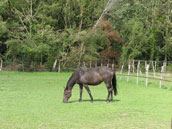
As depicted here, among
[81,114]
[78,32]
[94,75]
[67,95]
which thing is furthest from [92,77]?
[78,32]

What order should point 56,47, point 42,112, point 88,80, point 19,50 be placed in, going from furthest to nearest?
point 56,47 < point 19,50 < point 88,80 < point 42,112

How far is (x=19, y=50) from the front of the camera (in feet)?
111

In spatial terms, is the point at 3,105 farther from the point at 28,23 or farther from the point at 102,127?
the point at 28,23

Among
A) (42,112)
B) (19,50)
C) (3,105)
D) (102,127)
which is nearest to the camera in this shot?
(102,127)

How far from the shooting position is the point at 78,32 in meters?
37.1

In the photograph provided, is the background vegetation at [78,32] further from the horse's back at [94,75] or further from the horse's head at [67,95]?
the horse's head at [67,95]

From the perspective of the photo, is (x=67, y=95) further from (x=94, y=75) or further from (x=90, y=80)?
(x=94, y=75)

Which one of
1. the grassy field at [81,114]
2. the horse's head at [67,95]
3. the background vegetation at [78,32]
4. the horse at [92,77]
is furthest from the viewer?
the background vegetation at [78,32]

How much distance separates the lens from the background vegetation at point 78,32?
34.8 m

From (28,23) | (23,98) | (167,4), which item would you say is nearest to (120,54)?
(167,4)

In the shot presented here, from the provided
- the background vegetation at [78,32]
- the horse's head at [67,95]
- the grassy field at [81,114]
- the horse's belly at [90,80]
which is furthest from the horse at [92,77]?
the background vegetation at [78,32]

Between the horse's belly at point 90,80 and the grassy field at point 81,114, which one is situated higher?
the horse's belly at point 90,80

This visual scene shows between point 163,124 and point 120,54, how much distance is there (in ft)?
104

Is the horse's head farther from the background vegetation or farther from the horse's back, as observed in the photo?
the background vegetation
